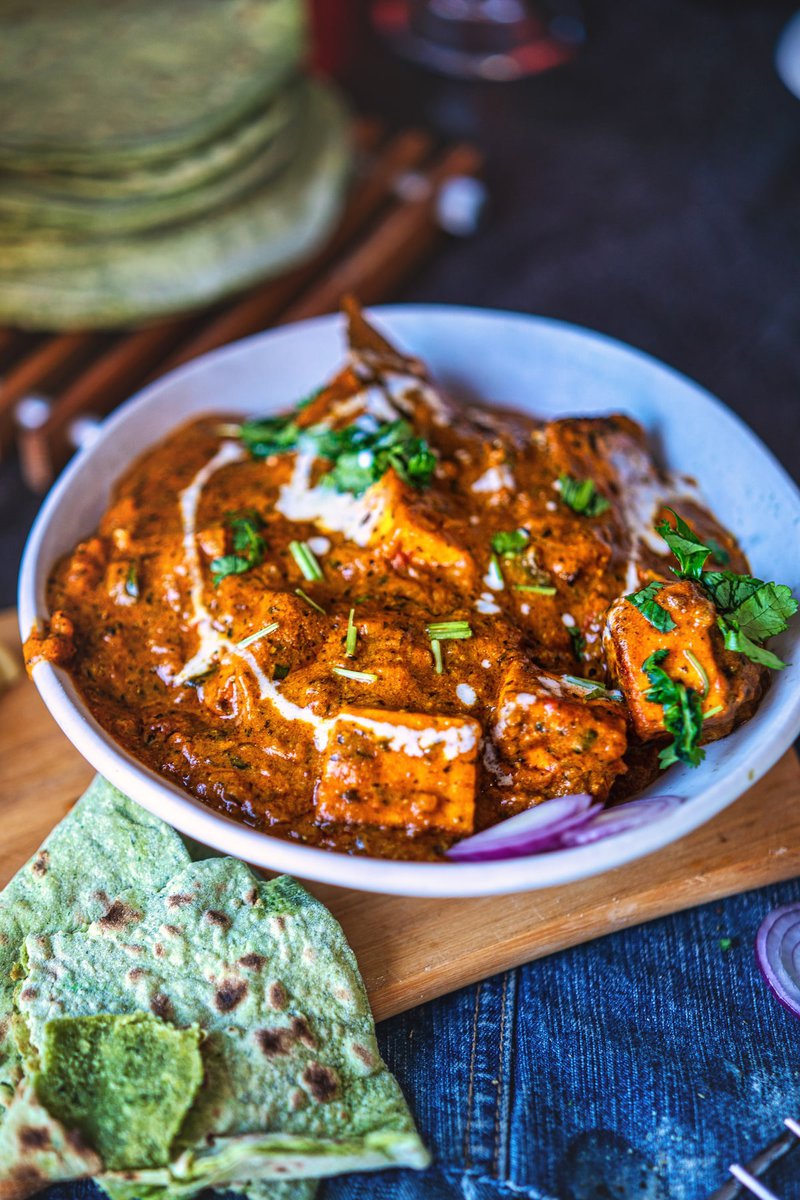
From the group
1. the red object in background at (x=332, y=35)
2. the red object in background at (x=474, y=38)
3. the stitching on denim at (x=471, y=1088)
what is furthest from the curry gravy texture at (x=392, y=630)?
the red object in background at (x=474, y=38)

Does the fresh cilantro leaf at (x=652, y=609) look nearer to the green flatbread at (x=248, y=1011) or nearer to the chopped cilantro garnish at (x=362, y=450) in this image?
the chopped cilantro garnish at (x=362, y=450)

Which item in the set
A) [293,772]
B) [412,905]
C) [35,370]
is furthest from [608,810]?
[35,370]

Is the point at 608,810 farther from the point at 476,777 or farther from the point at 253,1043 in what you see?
the point at 253,1043

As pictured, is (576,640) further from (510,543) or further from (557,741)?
(557,741)

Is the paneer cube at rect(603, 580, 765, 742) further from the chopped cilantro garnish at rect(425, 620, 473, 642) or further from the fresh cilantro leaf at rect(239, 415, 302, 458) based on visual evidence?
the fresh cilantro leaf at rect(239, 415, 302, 458)

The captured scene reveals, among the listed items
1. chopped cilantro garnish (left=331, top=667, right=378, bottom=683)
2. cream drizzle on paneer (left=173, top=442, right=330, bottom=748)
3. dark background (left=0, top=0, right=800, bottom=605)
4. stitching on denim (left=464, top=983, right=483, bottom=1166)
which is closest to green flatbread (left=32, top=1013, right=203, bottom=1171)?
stitching on denim (left=464, top=983, right=483, bottom=1166)

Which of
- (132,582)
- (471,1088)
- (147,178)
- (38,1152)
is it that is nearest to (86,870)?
(38,1152)
